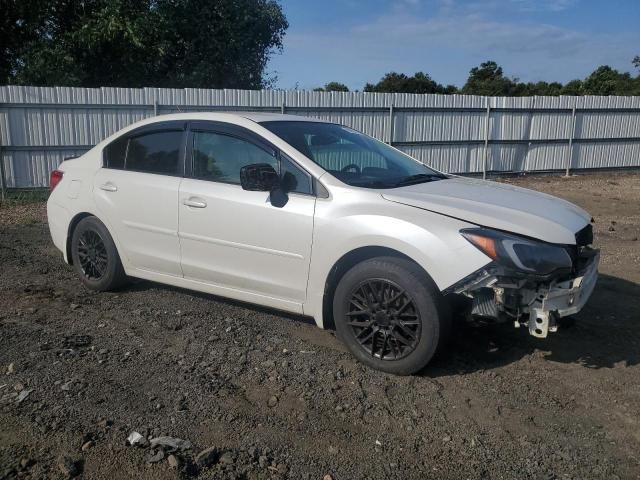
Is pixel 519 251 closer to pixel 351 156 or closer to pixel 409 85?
pixel 351 156

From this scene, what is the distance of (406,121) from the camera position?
15.2 m

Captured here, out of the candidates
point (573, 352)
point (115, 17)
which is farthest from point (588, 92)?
point (573, 352)

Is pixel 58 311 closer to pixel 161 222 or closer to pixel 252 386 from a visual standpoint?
pixel 161 222

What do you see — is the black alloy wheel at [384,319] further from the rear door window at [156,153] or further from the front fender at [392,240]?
the rear door window at [156,153]

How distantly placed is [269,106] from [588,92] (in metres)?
32.3

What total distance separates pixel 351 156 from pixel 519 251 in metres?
1.75

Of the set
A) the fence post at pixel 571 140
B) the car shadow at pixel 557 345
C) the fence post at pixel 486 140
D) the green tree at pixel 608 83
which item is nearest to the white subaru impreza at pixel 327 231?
the car shadow at pixel 557 345

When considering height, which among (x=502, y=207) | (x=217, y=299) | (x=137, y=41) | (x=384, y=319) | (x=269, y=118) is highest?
(x=137, y=41)

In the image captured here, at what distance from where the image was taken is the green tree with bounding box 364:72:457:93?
146 ft

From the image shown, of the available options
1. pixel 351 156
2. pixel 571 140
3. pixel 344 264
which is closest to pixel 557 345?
pixel 344 264

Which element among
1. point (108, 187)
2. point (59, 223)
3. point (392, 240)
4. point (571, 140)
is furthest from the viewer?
point (571, 140)

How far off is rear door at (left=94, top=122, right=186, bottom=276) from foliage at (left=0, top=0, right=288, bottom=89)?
1294 cm

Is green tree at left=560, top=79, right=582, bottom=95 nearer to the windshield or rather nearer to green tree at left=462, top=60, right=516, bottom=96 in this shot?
green tree at left=462, top=60, right=516, bottom=96

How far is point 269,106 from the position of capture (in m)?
13.4
